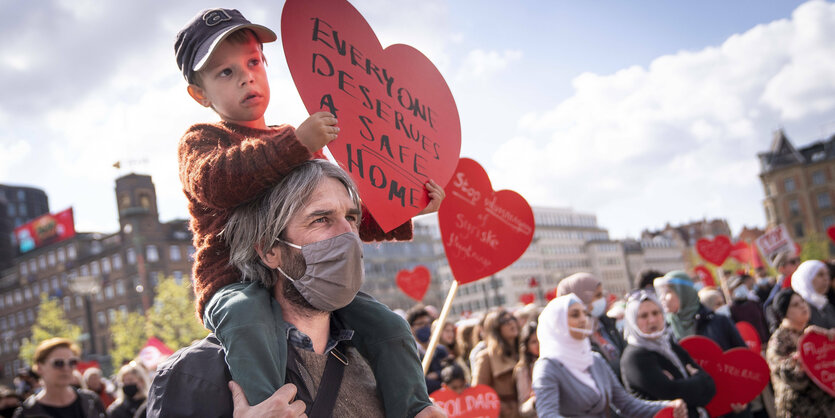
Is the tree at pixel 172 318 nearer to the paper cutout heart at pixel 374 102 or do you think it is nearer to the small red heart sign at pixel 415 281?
the small red heart sign at pixel 415 281

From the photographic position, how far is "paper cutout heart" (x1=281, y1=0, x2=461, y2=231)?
2307 millimetres

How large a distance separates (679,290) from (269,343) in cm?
593

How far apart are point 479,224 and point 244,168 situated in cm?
231

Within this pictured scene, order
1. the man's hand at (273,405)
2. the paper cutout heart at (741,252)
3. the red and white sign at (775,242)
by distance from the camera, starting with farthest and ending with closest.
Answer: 1. the paper cutout heart at (741,252)
2. the red and white sign at (775,242)
3. the man's hand at (273,405)

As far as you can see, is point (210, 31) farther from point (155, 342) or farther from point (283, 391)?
point (155, 342)

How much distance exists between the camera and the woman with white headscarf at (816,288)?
7529 millimetres

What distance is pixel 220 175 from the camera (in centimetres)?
200

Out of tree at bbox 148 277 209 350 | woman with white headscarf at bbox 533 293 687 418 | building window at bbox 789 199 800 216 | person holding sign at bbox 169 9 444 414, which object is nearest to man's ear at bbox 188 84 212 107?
person holding sign at bbox 169 9 444 414

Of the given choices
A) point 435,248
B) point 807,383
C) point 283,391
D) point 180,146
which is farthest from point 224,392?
point 435,248

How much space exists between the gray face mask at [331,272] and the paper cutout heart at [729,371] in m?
4.30

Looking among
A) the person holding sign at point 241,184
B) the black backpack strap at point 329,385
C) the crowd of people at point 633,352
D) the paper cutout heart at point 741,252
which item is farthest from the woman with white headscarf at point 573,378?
the paper cutout heart at point 741,252

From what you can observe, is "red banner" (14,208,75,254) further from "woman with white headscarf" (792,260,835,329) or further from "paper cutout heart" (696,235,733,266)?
"woman with white headscarf" (792,260,835,329)

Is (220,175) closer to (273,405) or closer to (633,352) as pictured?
(273,405)

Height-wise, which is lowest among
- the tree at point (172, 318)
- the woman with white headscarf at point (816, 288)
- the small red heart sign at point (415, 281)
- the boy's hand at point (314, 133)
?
the woman with white headscarf at point (816, 288)
